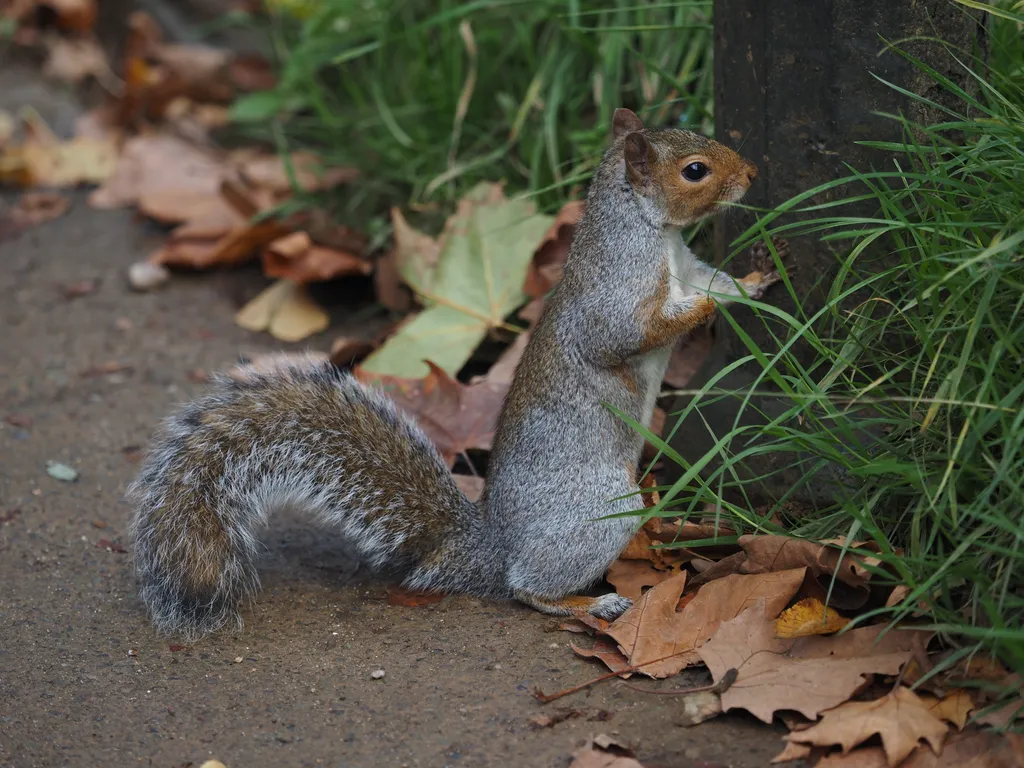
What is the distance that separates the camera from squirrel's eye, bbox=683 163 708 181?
2.60 m

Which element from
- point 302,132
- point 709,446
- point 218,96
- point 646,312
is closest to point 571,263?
point 646,312

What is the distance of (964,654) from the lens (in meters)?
1.99

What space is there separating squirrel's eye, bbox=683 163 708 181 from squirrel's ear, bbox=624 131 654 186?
3.4 inches

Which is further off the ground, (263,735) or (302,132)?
(302,132)

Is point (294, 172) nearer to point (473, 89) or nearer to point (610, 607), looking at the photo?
point (473, 89)

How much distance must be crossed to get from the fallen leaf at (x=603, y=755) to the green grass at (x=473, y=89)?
1.99 m

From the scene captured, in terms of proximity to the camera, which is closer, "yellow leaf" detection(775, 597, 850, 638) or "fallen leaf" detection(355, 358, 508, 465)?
"yellow leaf" detection(775, 597, 850, 638)

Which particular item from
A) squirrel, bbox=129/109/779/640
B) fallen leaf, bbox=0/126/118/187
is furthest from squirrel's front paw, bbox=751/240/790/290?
fallen leaf, bbox=0/126/118/187

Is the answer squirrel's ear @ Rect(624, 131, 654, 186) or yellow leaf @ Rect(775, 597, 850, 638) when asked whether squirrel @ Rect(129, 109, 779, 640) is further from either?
yellow leaf @ Rect(775, 597, 850, 638)

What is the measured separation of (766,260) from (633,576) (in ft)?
2.64

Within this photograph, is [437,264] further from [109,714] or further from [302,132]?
[109,714]

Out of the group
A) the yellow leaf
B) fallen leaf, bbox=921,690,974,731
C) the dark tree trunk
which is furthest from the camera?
the dark tree trunk

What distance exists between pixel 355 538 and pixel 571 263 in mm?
826

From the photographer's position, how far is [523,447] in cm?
266
